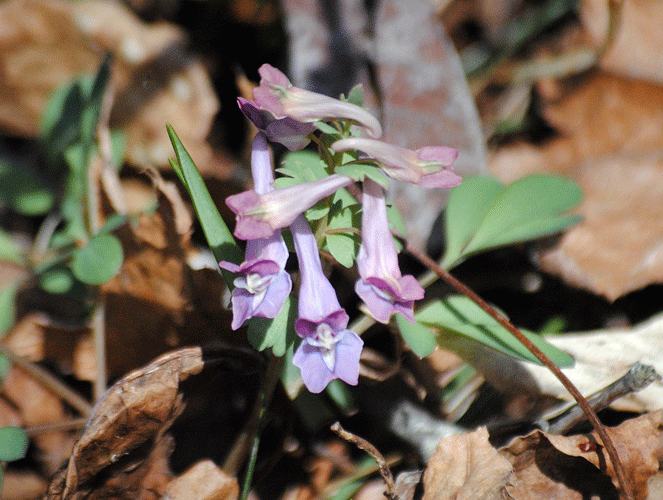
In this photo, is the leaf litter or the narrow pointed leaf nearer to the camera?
the leaf litter

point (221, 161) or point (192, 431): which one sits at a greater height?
point (221, 161)

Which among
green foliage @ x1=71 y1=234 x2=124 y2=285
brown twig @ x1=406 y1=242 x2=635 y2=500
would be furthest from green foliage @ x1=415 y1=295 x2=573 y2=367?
green foliage @ x1=71 y1=234 x2=124 y2=285

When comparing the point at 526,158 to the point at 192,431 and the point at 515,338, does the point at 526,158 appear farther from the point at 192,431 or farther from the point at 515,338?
the point at 192,431

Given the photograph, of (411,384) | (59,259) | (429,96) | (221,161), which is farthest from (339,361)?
(221,161)

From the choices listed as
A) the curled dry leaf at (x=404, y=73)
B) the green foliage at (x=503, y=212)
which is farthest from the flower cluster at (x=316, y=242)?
the curled dry leaf at (x=404, y=73)

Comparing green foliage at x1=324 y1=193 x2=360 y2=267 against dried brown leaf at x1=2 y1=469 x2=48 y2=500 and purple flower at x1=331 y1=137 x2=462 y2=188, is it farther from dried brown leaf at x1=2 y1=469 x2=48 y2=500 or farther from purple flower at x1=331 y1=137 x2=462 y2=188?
dried brown leaf at x1=2 y1=469 x2=48 y2=500

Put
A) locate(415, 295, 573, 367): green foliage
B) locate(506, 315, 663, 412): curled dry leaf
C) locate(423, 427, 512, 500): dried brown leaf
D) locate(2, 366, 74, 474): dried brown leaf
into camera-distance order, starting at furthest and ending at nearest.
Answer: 1. locate(2, 366, 74, 474): dried brown leaf
2. locate(506, 315, 663, 412): curled dry leaf
3. locate(415, 295, 573, 367): green foliage
4. locate(423, 427, 512, 500): dried brown leaf
